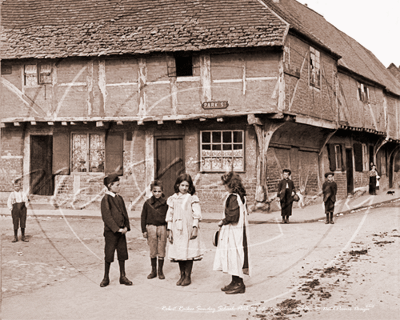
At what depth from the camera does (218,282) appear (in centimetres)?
623

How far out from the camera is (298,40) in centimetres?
1555

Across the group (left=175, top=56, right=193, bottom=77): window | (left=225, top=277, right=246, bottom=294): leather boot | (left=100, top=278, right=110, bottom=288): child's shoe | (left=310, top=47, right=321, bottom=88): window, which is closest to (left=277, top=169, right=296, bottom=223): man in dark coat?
(left=175, top=56, right=193, bottom=77): window

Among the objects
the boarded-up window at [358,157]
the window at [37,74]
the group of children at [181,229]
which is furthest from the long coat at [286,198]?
the boarded-up window at [358,157]

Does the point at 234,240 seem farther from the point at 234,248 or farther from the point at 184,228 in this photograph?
the point at 184,228

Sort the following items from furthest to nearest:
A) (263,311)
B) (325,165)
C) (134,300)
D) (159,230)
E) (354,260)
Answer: (325,165)
(354,260)
(159,230)
(134,300)
(263,311)

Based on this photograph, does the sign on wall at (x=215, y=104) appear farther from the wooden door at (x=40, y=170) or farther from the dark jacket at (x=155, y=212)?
the dark jacket at (x=155, y=212)

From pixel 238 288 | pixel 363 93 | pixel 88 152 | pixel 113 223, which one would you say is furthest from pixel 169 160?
pixel 363 93

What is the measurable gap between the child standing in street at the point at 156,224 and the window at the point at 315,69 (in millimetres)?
11409

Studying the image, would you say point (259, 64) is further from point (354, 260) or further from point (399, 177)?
point (399, 177)

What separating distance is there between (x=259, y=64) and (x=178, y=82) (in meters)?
2.66

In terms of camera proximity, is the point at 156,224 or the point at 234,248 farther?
the point at 156,224

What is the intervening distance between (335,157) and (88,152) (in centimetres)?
1050

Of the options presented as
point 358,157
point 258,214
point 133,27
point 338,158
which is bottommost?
point 258,214

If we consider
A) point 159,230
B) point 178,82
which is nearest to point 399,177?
point 178,82
